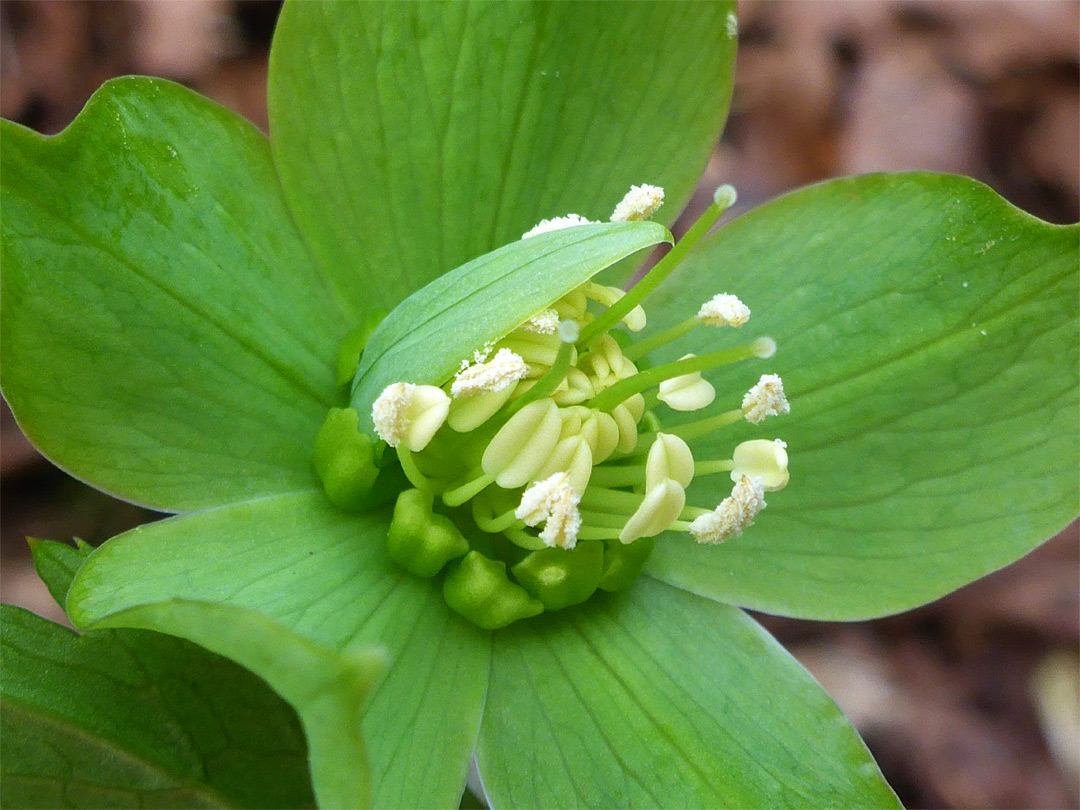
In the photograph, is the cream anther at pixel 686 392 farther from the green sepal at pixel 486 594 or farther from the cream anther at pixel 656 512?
the green sepal at pixel 486 594

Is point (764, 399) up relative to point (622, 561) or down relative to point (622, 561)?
up

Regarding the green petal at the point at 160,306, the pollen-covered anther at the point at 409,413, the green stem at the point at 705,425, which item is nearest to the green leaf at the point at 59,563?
the green petal at the point at 160,306

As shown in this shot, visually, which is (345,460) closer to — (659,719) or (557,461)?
(557,461)

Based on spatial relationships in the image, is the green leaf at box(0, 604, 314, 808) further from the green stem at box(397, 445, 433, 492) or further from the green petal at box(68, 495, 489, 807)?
the green stem at box(397, 445, 433, 492)

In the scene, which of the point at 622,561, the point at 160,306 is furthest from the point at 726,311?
the point at 160,306

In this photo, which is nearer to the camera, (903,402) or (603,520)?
(603,520)

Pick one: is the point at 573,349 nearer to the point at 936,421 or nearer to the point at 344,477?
the point at 344,477

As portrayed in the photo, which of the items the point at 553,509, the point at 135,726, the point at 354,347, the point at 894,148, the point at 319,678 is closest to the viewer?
the point at 319,678
